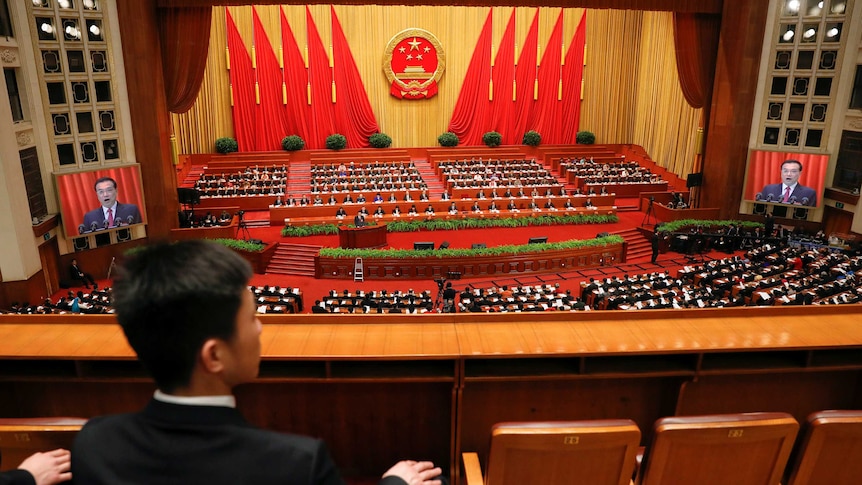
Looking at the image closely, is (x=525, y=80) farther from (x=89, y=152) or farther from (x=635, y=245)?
(x=89, y=152)

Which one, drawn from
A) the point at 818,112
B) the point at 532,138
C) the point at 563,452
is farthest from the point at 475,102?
the point at 563,452

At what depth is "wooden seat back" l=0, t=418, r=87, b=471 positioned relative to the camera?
1.95 m

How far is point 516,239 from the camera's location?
16.0 metres

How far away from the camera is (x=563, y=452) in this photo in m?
2.01

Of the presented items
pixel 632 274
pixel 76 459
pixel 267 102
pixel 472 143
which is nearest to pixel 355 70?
pixel 267 102

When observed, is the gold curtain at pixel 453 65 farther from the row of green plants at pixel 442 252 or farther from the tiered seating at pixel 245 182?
the row of green plants at pixel 442 252

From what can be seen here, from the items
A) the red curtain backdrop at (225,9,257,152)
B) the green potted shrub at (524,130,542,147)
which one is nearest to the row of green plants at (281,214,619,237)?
the green potted shrub at (524,130,542,147)

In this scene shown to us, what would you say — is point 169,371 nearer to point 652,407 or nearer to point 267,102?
point 652,407

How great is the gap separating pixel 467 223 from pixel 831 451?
14.8 metres

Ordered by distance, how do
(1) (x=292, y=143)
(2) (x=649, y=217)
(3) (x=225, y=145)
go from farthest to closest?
1. (1) (x=292, y=143)
2. (3) (x=225, y=145)
3. (2) (x=649, y=217)

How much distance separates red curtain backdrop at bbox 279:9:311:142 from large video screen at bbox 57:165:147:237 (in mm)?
10500

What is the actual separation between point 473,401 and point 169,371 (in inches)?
90.3

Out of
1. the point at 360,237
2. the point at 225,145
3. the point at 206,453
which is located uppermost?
the point at 206,453

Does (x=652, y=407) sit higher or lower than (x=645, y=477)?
lower
